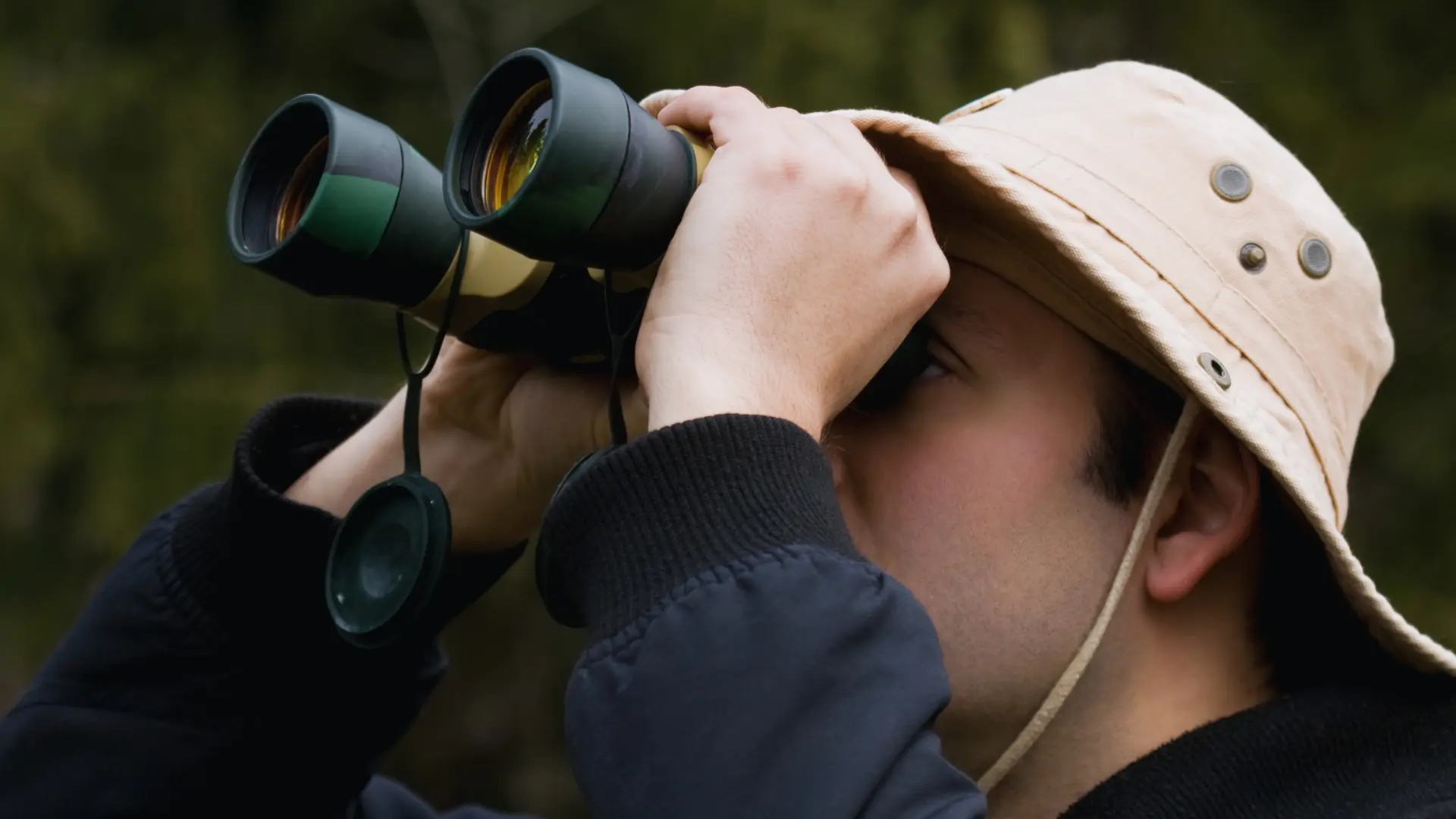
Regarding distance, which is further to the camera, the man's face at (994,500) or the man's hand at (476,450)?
the man's hand at (476,450)

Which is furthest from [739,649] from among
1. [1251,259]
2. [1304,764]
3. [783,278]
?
[1251,259]

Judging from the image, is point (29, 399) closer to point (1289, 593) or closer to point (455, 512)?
point (455, 512)

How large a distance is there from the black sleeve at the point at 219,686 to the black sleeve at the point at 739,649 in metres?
0.72

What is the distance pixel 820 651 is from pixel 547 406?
697mm

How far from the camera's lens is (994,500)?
5.16 feet

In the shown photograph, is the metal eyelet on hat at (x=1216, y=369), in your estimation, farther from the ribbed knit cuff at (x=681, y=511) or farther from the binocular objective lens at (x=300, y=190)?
the binocular objective lens at (x=300, y=190)

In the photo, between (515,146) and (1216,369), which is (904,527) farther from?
(515,146)

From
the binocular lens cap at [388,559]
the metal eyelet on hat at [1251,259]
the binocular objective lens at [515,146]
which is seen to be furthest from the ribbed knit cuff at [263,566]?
the metal eyelet on hat at [1251,259]

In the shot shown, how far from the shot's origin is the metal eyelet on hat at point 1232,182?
5.24ft

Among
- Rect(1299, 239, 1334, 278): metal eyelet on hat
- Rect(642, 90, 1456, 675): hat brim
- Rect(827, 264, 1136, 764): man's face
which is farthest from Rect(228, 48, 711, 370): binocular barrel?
Rect(1299, 239, 1334, 278): metal eyelet on hat

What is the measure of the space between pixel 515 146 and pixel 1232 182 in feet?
2.54

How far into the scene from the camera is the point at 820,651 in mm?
1108

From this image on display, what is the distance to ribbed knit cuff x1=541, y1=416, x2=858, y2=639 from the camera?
1.13 meters

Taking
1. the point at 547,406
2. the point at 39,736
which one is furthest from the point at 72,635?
the point at 547,406
